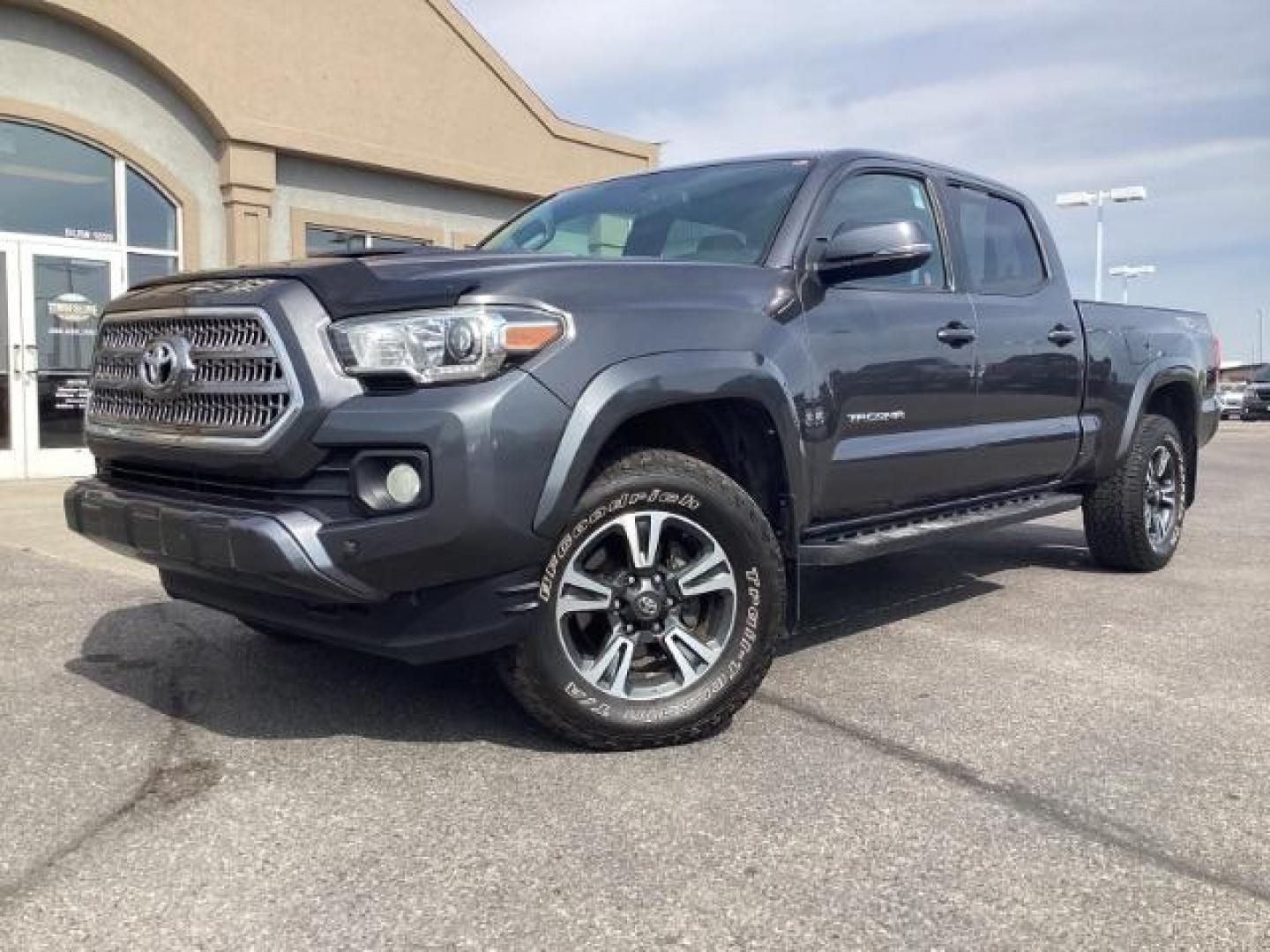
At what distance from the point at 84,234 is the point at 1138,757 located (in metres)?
10.8

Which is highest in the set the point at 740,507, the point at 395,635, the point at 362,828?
the point at 740,507

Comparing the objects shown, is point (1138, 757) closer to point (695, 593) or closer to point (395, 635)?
point (695, 593)

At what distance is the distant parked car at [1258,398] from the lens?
31797mm

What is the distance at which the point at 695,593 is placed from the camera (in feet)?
11.0

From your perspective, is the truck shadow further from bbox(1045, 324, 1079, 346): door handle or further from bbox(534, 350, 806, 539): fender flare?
bbox(1045, 324, 1079, 346): door handle

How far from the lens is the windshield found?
4.10m

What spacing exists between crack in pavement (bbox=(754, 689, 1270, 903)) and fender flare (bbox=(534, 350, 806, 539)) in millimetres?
726

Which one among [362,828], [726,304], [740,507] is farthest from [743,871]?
[726,304]

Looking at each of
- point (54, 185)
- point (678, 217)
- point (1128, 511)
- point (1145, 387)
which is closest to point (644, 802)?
point (678, 217)

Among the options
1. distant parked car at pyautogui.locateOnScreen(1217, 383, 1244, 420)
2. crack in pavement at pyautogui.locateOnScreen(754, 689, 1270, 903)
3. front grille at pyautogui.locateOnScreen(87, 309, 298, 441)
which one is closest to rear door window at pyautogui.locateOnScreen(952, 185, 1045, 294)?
crack in pavement at pyautogui.locateOnScreen(754, 689, 1270, 903)

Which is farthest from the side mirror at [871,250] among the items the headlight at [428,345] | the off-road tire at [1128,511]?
the off-road tire at [1128,511]

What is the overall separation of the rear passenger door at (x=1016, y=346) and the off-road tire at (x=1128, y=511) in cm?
65

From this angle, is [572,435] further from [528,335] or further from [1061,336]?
[1061,336]

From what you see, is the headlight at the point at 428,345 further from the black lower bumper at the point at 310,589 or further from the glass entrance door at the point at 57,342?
the glass entrance door at the point at 57,342
